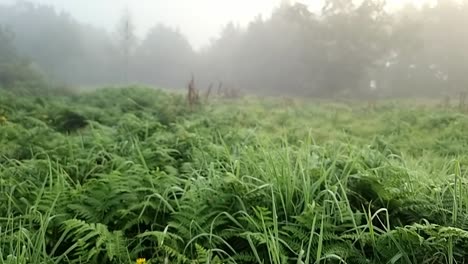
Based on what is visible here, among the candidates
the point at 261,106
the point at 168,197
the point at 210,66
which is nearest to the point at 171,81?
the point at 210,66

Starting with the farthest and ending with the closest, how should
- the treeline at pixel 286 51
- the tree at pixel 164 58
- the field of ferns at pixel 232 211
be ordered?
the tree at pixel 164 58 → the treeline at pixel 286 51 → the field of ferns at pixel 232 211

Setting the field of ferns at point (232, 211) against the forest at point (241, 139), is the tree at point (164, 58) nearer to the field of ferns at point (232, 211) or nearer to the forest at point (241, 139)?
the forest at point (241, 139)

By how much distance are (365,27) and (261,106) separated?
2374 millimetres

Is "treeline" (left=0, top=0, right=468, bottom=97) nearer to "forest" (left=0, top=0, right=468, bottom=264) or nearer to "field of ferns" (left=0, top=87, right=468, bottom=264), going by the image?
"forest" (left=0, top=0, right=468, bottom=264)

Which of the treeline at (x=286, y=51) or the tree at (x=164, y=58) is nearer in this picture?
the treeline at (x=286, y=51)

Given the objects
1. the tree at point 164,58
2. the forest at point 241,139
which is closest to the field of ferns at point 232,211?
the forest at point 241,139

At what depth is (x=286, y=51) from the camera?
7234 millimetres

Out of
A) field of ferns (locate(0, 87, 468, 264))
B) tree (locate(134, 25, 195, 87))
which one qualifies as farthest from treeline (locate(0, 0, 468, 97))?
field of ferns (locate(0, 87, 468, 264))

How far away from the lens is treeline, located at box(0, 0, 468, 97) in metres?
5.97

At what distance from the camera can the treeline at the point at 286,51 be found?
5.97 m

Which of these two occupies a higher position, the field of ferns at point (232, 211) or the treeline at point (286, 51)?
the treeline at point (286, 51)

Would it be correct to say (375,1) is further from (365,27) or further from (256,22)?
(256,22)

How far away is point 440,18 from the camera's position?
6281 millimetres

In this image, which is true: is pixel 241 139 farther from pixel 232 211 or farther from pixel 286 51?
pixel 286 51
